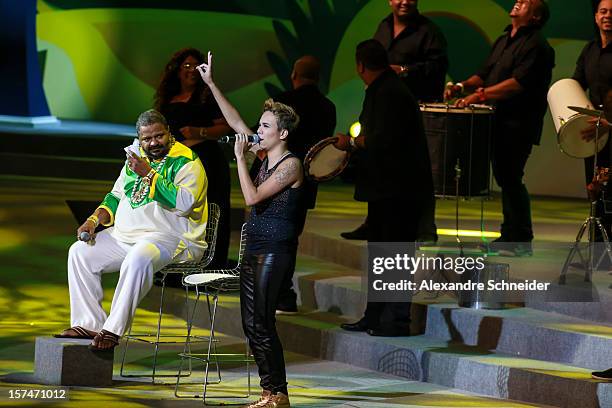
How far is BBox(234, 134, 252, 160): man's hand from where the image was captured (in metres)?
6.05

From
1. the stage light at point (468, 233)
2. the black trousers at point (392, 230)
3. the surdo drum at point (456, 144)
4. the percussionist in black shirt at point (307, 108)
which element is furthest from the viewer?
the stage light at point (468, 233)

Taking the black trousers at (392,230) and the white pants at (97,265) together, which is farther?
the black trousers at (392,230)

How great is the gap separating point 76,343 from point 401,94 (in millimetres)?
2078

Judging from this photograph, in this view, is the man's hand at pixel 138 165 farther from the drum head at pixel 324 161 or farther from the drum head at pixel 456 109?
the drum head at pixel 456 109

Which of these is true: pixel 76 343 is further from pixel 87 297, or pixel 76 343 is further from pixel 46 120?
pixel 46 120

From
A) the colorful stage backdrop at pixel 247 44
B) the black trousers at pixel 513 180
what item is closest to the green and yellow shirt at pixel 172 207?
the black trousers at pixel 513 180

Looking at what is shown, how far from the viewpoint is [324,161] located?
22.5 feet

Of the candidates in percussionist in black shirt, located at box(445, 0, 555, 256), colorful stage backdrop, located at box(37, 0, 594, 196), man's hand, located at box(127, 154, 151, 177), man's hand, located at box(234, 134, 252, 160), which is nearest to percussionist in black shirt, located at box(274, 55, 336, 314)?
percussionist in black shirt, located at box(445, 0, 555, 256)

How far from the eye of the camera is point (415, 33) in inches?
338

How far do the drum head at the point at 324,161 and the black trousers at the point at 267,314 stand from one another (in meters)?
0.71

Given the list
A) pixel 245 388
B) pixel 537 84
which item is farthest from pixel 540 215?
pixel 245 388

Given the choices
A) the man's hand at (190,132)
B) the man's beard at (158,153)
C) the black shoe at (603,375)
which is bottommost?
the black shoe at (603,375)

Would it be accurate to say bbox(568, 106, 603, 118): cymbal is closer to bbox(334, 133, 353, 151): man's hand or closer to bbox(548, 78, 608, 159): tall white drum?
bbox(548, 78, 608, 159): tall white drum

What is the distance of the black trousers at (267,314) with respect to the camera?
6.16m
